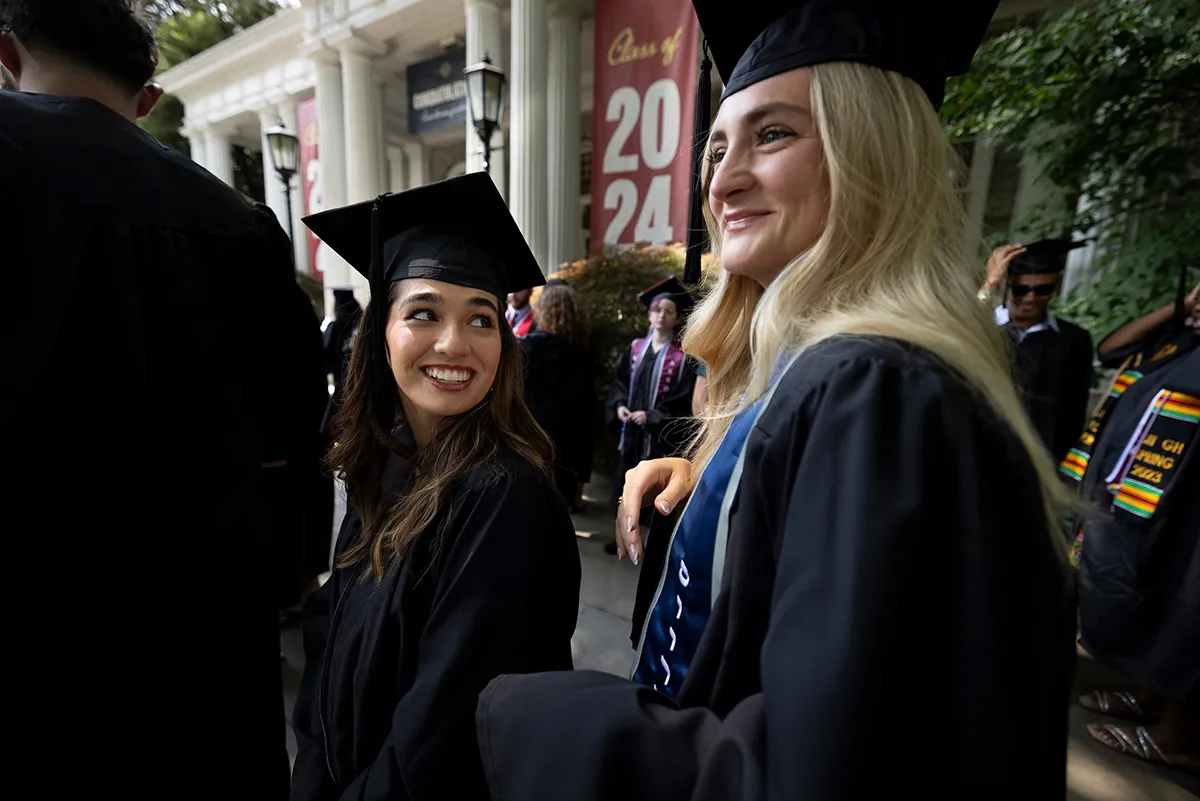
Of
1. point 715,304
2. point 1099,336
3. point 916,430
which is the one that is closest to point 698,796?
point 916,430

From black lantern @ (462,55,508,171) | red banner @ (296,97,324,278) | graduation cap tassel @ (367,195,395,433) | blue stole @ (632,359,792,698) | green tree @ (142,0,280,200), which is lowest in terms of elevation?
blue stole @ (632,359,792,698)

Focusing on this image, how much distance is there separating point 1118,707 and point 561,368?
13.1 feet

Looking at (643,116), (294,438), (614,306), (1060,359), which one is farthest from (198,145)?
(1060,359)

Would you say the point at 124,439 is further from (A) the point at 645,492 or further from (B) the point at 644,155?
(B) the point at 644,155

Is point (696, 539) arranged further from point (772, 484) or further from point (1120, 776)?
point (1120, 776)

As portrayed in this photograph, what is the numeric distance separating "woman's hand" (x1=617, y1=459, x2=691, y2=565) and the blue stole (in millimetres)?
149

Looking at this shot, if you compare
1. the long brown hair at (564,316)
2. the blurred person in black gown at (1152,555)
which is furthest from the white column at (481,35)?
the blurred person in black gown at (1152,555)

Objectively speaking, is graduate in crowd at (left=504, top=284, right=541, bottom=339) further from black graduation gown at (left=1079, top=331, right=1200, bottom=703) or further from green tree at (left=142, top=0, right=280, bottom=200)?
green tree at (left=142, top=0, right=280, bottom=200)

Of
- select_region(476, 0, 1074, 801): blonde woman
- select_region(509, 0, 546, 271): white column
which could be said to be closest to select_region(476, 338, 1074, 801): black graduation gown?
select_region(476, 0, 1074, 801): blonde woman

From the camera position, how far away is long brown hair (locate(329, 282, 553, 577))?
125 cm

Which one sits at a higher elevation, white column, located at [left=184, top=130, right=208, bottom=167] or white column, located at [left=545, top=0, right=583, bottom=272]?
white column, located at [left=184, top=130, right=208, bottom=167]

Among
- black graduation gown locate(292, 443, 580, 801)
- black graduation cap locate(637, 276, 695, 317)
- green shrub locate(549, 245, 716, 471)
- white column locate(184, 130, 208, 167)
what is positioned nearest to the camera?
black graduation gown locate(292, 443, 580, 801)

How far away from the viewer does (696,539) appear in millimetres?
815

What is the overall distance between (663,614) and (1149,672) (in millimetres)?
2587
